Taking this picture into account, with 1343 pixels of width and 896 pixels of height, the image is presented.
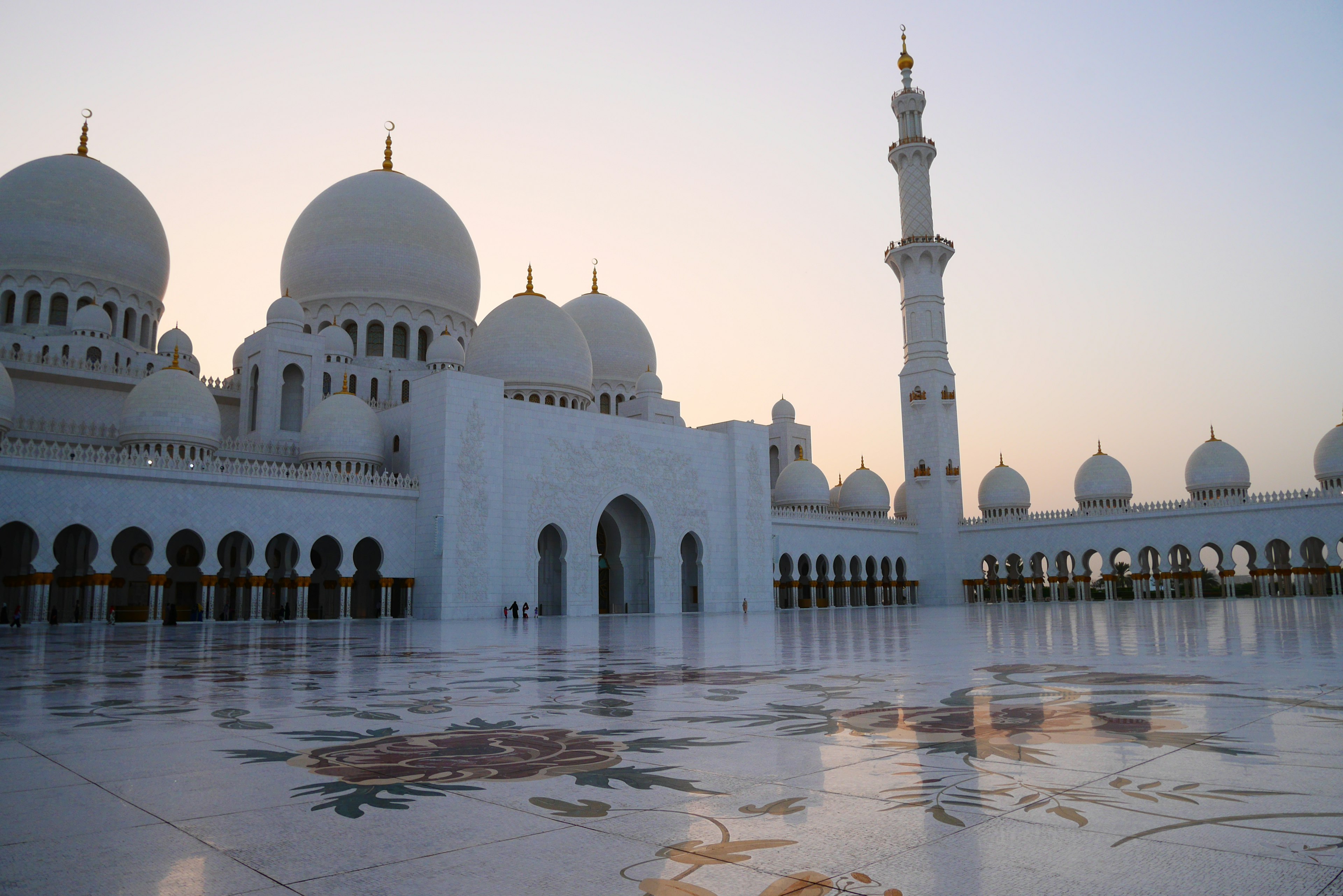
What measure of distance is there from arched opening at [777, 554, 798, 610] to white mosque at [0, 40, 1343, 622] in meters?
0.18

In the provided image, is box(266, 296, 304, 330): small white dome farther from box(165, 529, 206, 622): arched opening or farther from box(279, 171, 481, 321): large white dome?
box(165, 529, 206, 622): arched opening

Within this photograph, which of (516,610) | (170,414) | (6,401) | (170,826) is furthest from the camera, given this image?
(516,610)

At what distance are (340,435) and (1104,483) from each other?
29.1 m

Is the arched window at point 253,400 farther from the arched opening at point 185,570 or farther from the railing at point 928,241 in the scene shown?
the railing at point 928,241

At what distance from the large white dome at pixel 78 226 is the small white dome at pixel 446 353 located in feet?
29.0

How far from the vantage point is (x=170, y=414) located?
883 inches

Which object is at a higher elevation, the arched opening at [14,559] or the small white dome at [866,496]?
the small white dome at [866,496]

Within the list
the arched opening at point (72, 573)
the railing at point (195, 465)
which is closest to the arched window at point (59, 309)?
the railing at point (195, 465)

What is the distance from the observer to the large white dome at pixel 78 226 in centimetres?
2728

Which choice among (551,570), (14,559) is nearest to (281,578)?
(14,559)

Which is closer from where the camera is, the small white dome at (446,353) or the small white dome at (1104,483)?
the small white dome at (446,353)

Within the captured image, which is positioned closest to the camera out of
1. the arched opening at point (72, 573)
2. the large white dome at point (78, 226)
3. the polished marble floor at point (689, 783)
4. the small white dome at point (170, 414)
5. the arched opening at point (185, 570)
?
the polished marble floor at point (689, 783)

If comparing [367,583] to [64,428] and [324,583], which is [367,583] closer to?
[324,583]

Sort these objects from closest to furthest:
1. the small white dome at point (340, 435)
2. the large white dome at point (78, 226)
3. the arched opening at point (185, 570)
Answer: the arched opening at point (185, 570) → the small white dome at point (340, 435) → the large white dome at point (78, 226)
